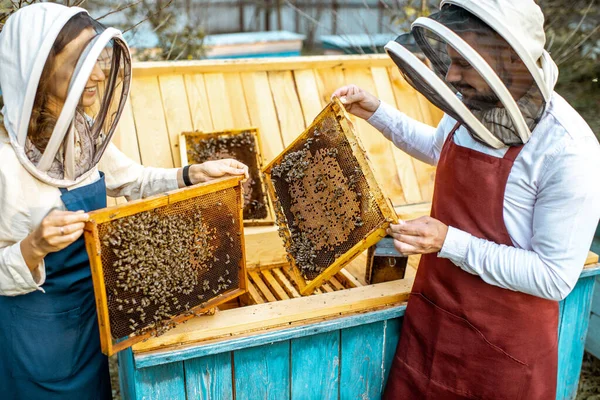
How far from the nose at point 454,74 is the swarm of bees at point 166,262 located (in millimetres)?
1175

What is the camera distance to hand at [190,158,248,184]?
273cm

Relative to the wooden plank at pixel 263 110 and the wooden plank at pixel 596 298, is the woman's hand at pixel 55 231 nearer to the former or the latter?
the wooden plank at pixel 263 110

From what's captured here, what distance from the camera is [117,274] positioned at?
2.20m

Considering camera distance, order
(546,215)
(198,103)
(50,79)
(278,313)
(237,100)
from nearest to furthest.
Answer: (50,79)
(546,215)
(278,313)
(198,103)
(237,100)

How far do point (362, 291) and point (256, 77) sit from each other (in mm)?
2263

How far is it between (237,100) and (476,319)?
263cm

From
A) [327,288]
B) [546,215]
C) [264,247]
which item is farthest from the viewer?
[264,247]

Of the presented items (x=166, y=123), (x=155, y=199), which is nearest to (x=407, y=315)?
(x=155, y=199)

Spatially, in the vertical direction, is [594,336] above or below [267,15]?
below

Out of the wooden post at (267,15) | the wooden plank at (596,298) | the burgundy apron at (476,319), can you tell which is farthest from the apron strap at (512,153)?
the wooden post at (267,15)

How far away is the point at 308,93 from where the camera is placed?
4.53 metres

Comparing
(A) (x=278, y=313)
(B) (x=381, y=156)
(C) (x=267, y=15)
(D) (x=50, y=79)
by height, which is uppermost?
(C) (x=267, y=15)

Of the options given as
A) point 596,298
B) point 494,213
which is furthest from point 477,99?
point 596,298

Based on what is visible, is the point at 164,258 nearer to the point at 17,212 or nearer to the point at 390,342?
the point at 17,212
